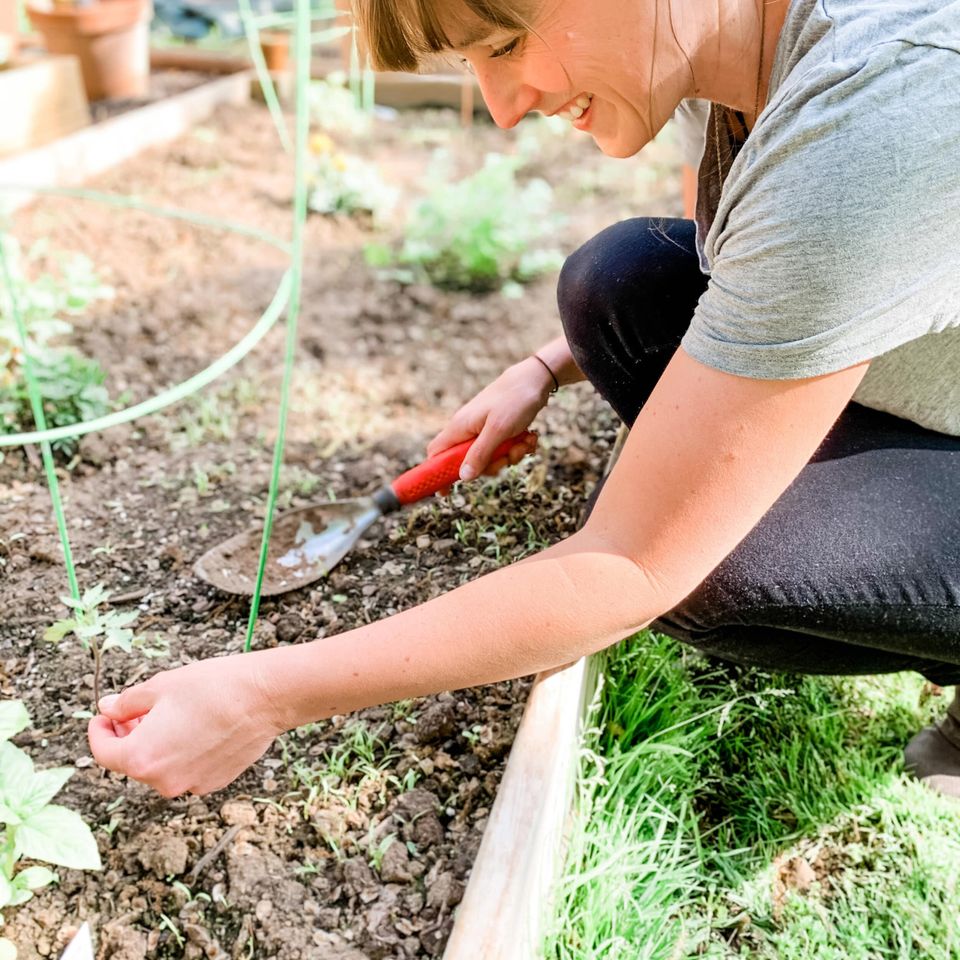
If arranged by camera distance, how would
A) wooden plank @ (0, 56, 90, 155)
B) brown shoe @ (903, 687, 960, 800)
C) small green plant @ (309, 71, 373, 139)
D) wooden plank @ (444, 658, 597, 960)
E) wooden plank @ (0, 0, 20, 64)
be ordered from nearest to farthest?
wooden plank @ (444, 658, 597, 960) < brown shoe @ (903, 687, 960, 800) < wooden plank @ (0, 56, 90, 155) < small green plant @ (309, 71, 373, 139) < wooden plank @ (0, 0, 20, 64)

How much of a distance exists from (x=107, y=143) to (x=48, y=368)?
1950 mm

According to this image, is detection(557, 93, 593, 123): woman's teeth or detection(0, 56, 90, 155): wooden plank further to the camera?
detection(0, 56, 90, 155): wooden plank

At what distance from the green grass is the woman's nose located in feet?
2.89

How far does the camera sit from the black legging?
125cm

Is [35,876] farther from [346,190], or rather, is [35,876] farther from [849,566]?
[346,190]

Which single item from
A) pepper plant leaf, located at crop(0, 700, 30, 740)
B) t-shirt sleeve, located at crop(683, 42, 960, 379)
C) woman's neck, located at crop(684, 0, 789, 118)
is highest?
woman's neck, located at crop(684, 0, 789, 118)

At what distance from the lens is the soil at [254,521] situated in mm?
1234

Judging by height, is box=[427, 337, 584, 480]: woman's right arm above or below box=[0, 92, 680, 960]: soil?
above

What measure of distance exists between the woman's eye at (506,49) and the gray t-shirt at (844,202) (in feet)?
0.87

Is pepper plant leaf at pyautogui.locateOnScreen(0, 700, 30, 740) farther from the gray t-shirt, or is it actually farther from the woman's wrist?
the woman's wrist

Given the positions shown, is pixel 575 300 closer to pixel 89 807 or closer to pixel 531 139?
pixel 89 807

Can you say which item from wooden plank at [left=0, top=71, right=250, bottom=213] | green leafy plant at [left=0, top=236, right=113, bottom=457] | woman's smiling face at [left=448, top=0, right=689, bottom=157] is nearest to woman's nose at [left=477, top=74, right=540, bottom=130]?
woman's smiling face at [left=448, top=0, right=689, bottom=157]

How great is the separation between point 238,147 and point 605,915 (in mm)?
3508

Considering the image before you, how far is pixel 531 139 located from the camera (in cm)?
390
